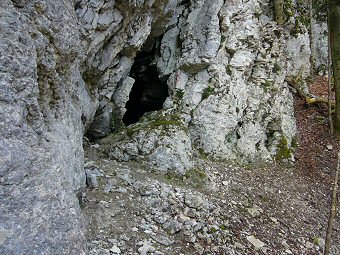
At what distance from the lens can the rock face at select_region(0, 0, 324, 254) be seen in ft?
11.2

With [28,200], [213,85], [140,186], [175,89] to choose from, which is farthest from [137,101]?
[28,200]

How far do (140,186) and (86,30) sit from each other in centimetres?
348

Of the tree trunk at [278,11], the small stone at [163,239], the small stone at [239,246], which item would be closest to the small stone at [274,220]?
the small stone at [239,246]

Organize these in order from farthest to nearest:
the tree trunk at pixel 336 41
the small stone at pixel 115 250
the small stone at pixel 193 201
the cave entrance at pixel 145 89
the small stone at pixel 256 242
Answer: the cave entrance at pixel 145 89
the tree trunk at pixel 336 41
the small stone at pixel 193 201
the small stone at pixel 256 242
the small stone at pixel 115 250

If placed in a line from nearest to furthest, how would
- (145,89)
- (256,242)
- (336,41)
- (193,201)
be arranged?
(256,242) < (193,201) < (336,41) < (145,89)

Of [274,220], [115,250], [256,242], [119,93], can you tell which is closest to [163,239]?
[115,250]

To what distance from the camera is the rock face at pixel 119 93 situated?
342 centimetres

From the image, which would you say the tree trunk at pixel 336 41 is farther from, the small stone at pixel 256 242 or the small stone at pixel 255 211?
the small stone at pixel 256 242

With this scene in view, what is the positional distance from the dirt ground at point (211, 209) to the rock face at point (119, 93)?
576mm

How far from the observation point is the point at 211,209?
20.7 ft

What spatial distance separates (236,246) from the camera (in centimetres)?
555

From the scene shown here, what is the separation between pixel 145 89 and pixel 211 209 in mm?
6355

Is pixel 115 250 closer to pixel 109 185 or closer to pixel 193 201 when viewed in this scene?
pixel 109 185

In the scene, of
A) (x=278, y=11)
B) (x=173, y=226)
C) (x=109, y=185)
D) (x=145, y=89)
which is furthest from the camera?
(x=278, y=11)
